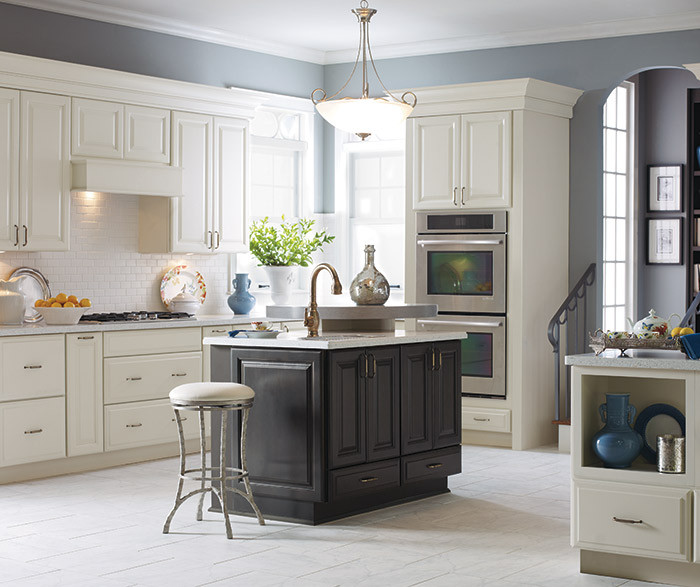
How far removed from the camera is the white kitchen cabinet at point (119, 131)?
6598 millimetres

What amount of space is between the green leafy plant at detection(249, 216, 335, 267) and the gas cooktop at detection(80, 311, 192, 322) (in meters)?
1.08

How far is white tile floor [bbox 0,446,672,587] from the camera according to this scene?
4133mm

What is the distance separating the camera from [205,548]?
4.54 m

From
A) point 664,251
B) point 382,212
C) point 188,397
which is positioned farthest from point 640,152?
point 188,397

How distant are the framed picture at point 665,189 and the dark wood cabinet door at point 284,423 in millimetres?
5112

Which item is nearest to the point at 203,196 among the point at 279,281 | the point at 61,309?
the point at 279,281

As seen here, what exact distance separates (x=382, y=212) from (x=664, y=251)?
8.11 feet

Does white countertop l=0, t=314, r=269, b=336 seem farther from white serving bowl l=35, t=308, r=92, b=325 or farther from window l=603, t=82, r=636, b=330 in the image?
window l=603, t=82, r=636, b=330

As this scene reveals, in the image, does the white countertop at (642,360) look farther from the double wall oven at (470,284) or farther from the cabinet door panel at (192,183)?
the cabinet door panel at (192,183)

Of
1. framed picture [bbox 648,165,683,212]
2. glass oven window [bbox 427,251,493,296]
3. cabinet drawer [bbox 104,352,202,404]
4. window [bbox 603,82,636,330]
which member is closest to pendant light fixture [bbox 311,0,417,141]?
glass oven window [bbox 427,251,493,296]

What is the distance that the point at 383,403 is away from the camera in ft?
A: 17.3

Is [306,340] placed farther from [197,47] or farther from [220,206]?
[197,47]

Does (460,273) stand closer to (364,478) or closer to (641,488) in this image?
(364,478)

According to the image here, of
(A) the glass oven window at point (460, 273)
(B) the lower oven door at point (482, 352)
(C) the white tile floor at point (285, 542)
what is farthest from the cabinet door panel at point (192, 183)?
(C) the white tile floor at point (285, 542)
